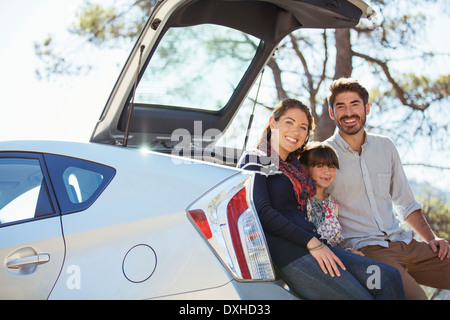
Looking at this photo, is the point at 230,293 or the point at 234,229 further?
the point at 234,229

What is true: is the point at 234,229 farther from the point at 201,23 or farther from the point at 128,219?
the point at 201,23

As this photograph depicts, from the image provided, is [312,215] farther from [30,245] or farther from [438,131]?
[438,131]

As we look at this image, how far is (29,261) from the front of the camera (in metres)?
2.23

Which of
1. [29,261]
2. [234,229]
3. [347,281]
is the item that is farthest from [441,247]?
[29,261]

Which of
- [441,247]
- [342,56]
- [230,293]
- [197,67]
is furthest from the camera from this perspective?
[342,56]

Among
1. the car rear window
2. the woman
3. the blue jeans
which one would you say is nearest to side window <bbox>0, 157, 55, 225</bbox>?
the car rear window

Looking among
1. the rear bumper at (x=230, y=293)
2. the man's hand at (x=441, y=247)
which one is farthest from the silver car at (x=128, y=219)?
the man's hand at (x=441, y=247)

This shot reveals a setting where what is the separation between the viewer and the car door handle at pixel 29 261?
7.26 feet

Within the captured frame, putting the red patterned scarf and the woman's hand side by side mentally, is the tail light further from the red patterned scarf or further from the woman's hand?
the red patterned scarf

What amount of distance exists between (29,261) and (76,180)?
1.40 ft

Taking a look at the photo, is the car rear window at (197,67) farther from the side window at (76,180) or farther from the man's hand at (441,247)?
the man's hand at (441,247)

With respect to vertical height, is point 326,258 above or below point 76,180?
below
